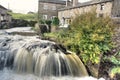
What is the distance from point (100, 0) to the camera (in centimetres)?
2967

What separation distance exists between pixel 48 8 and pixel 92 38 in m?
36.9

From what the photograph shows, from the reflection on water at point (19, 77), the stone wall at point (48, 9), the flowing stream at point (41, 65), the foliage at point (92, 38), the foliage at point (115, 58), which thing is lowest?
the reflection on water at point (19, 77)

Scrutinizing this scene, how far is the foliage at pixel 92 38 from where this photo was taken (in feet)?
32.2

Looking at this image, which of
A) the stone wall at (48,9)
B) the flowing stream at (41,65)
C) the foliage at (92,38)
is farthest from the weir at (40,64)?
the stone wall at (48,9)

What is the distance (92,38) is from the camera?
32.8 feet

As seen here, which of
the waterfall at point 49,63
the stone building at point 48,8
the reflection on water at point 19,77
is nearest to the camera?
the reflection on water at point 19,77

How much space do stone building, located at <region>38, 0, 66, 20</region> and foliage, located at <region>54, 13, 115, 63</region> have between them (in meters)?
34.9

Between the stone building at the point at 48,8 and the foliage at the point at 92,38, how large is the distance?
3494 cm

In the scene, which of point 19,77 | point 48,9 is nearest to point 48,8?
point 48,9

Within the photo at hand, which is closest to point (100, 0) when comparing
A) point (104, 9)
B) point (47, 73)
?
point (104, 9)

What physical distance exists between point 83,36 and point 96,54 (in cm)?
128

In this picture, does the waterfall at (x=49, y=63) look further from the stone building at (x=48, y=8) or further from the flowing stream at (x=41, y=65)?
the stone building at (x=48, y=8)

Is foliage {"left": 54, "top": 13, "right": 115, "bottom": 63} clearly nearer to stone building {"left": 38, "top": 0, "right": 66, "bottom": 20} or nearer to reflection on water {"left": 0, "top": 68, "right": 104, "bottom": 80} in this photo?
reflection on water {"left": 0, "top": 68, "right": 104, "bottom": 80}

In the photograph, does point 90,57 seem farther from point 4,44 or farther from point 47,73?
point 4,44
